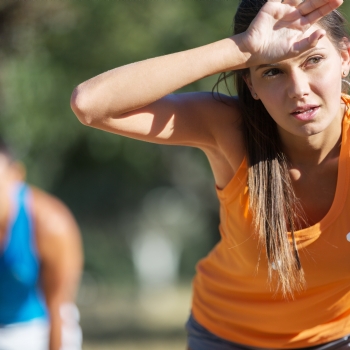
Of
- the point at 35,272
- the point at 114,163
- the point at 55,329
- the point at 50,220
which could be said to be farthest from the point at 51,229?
the point at 114,163

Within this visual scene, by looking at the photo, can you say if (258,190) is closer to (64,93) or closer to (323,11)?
(323,11)

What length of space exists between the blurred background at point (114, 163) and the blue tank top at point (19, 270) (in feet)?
6.06

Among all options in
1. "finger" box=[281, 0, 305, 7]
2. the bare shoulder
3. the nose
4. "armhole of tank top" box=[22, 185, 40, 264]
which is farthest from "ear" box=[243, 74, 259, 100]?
"armhole of tank top" box=[22, 185, 40, 264]

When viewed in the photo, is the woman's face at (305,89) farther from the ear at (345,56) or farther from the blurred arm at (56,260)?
the blurred arm at (56,260)

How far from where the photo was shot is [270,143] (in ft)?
9.48

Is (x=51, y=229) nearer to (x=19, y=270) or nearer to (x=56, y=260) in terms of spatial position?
(x=56, y=260)

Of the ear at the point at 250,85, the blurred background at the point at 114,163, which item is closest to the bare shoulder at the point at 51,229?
the ear at the point at 250,85

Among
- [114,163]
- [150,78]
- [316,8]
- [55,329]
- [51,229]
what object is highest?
[114,163]

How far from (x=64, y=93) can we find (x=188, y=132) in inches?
233

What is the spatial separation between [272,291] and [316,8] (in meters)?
1.17

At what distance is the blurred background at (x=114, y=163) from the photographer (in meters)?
8.05

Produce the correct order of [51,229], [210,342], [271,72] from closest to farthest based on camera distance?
[271,72] → [210,342] → [51,229]

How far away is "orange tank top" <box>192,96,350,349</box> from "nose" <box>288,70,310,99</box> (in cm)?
37

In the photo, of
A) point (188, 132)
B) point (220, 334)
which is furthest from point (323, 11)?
point (220, 334)
